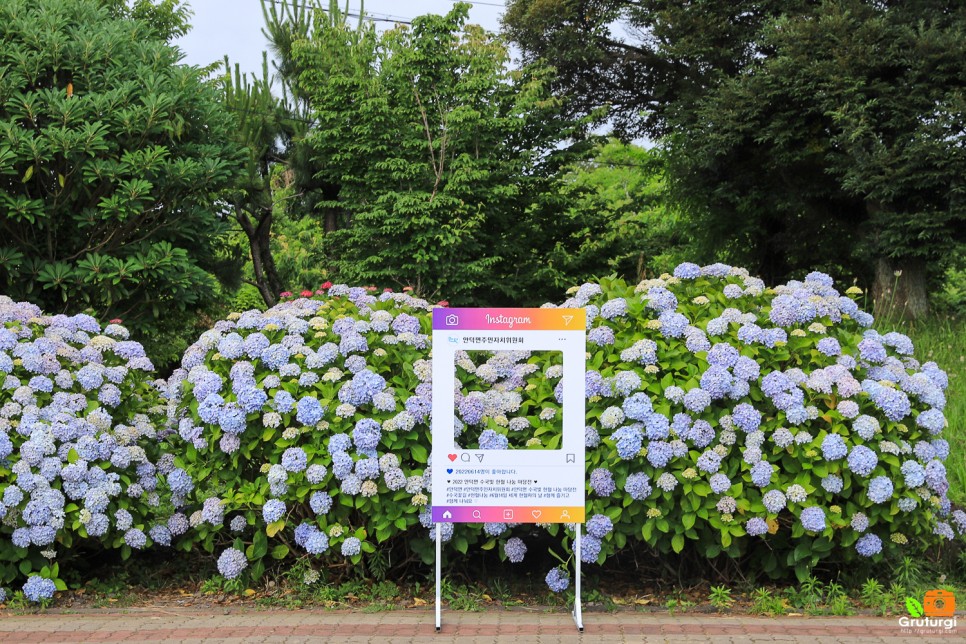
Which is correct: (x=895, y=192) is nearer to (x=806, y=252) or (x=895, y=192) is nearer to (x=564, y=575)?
(x=806, y=252)

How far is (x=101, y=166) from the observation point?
271 inches

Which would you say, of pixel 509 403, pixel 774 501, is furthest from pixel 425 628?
pixel 774 501

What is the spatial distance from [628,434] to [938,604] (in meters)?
1.96

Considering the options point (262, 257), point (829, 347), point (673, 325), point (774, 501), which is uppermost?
point (262, 257)

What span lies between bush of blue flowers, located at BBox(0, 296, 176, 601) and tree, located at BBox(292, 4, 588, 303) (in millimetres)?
5742

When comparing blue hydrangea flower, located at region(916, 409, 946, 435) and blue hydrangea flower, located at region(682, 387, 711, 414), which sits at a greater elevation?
blue hydrangea flower, located at region(682, 387, 711, 414)

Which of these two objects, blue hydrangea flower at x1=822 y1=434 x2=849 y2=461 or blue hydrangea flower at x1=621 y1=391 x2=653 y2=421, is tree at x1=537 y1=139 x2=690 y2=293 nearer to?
blue hydrangea flower at x1=621 y1=391 x2=653 y2=421

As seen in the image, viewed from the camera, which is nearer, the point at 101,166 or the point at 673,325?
the point at 673,325

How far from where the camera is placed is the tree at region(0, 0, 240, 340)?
272 inches

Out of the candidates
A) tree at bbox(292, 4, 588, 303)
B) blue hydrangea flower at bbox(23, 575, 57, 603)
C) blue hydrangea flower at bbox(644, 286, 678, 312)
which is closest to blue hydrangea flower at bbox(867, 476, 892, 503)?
blue hydrangea flower at bbox(644, 286, 678, 312)

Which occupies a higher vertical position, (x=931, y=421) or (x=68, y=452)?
(x=931, y=421)

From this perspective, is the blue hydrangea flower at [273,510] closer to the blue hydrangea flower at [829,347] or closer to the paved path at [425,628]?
the paved path at [425,628]

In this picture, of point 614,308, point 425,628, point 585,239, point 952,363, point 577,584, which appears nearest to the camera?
point 425,628

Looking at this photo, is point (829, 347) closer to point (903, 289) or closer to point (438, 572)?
point (438, 572)
